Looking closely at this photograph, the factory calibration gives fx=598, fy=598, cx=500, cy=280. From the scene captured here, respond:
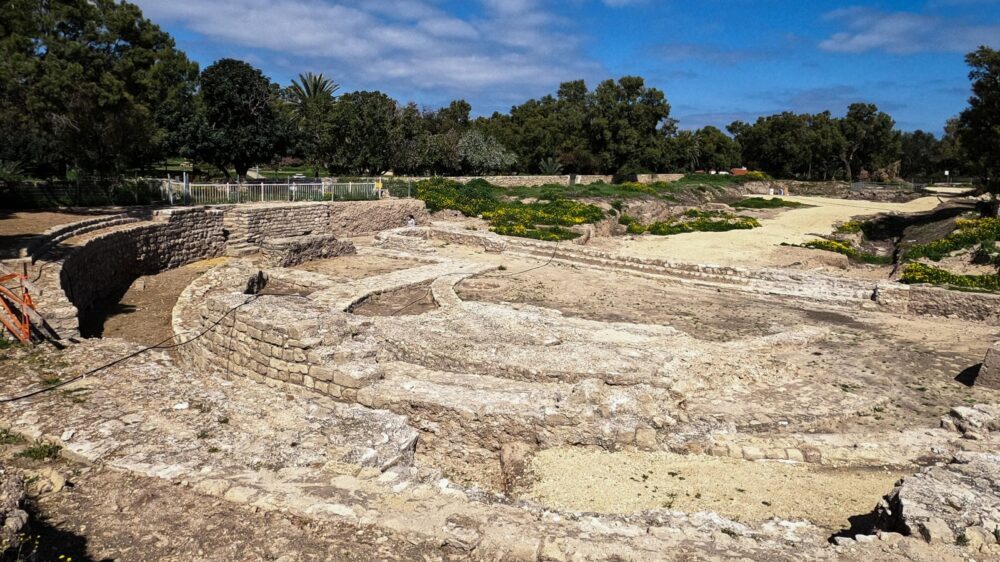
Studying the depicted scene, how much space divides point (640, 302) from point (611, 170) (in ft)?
147

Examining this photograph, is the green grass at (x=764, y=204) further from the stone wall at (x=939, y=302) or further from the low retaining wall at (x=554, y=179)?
the stone wall at (x=939, y=302)

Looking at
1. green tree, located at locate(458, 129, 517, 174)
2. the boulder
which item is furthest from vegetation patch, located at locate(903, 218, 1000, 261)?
green tree, located at locate(458, 129, 517, 174)

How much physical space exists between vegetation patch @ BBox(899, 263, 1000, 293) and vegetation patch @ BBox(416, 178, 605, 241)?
36.5 ft

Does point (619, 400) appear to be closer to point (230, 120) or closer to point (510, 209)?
point (510, 209)

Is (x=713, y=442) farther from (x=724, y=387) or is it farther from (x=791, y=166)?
(x=791, y=166)

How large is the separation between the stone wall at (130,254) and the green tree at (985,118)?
109 feet

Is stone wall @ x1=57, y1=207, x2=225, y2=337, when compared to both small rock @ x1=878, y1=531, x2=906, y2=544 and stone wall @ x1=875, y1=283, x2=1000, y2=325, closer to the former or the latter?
small rock @ x1=878, y1=531, x2=906, y2=544

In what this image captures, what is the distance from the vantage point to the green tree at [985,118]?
27.3m

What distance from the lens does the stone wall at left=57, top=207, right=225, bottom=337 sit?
11.9 m

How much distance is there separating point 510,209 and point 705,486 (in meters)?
23.1

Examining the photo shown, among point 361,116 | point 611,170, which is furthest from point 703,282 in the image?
point 611,170

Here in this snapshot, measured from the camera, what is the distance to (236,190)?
75.4 feet

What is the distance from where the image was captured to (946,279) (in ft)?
51.8

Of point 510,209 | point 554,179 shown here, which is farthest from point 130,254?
point 554,179
